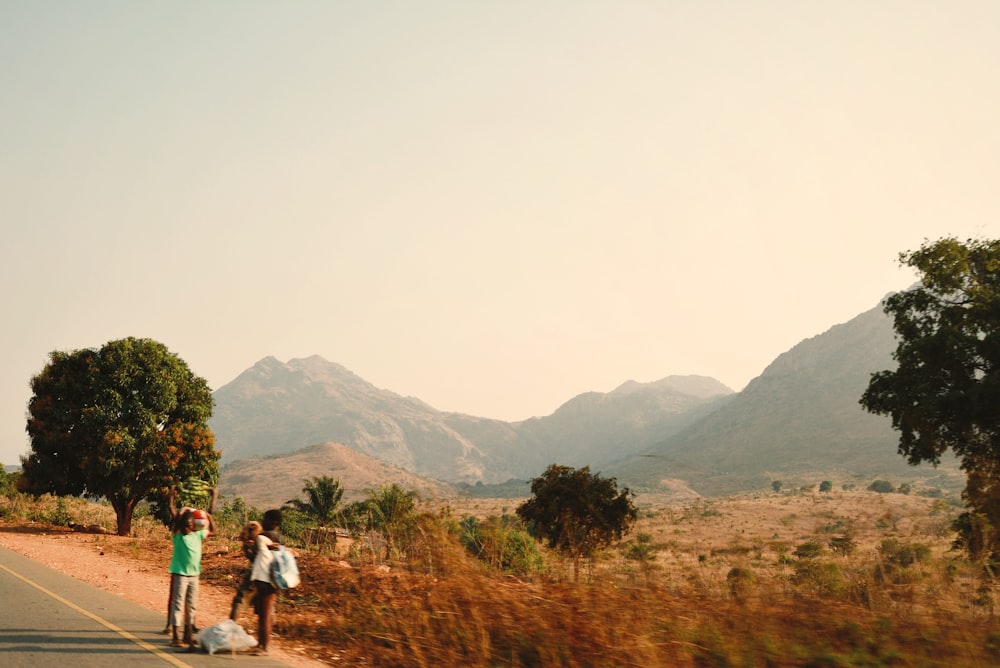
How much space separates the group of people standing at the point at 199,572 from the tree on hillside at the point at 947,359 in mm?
16400

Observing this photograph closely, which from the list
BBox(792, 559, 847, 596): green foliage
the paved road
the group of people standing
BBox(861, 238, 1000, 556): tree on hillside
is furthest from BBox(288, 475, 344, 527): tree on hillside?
BBox(792, 559, 847, 596): green foliage

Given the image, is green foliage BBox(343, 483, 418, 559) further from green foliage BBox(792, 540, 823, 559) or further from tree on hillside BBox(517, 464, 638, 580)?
tree on hillside BBox(517, 464, 638, 580)

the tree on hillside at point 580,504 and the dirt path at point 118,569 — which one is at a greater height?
the tree on hillside at point 580,504

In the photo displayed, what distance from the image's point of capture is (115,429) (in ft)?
88.7

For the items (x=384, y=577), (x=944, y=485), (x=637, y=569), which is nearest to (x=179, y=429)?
(x=384, y=577)

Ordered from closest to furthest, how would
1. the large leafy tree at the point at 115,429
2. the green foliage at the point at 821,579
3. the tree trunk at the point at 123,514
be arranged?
the green foliage at the point at 821,579, the large leafy tree at the point at 115,429, the tree trunk at the point at 123,514

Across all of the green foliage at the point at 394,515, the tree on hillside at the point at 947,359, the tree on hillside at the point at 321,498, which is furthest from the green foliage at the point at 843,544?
the tree on hillside at the point at 321,498

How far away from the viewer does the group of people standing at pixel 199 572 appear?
865 centimetres

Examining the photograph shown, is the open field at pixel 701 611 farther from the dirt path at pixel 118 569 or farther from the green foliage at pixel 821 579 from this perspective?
the dirt path at pixel 118 569

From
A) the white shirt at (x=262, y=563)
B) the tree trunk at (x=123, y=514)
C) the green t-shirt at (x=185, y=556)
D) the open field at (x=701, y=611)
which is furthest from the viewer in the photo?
the tree trunk at (x=123, y=514)

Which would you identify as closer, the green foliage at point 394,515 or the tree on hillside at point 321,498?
the green foliage at point 394,515

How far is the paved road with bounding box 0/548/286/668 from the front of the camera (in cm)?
780

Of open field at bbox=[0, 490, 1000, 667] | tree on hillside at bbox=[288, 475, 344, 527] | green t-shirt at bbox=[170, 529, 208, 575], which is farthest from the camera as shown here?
tree on hillside at bbox=[288, 475, 344, 527]

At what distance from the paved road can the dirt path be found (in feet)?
2.14
